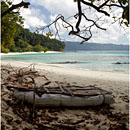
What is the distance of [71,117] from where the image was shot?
397 centimetres

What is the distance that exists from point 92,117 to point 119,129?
0.78m

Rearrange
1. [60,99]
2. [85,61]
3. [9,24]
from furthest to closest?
[85,61], [9,24], [60,99]

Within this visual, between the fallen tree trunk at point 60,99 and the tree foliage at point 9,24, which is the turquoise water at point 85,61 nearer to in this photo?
the tree foliage at point 9,24

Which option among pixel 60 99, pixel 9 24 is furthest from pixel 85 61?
pixel 60 99

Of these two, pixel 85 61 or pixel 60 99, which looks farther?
pixel 85 61

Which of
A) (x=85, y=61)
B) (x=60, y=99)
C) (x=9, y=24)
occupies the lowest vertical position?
(x=60, y=99)

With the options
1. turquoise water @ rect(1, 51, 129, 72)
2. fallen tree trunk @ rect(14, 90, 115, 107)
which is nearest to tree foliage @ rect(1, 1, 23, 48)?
fallen tree trunk @ rect(14, 90, 115, 107)

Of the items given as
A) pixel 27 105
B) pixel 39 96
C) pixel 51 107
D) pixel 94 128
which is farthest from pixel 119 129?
pixel 27 105

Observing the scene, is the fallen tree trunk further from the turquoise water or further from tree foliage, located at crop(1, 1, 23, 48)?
the turquoise water

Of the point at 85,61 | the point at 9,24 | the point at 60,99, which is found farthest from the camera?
the point at 85,61

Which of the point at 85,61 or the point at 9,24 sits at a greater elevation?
the point at 9,24

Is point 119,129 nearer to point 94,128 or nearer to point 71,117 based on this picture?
point 94,128

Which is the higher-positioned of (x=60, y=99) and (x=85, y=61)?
(x=85, y=61)

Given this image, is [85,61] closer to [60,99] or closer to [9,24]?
[9,24]
